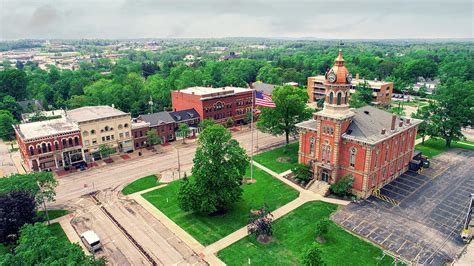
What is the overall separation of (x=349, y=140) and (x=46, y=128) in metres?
60.0

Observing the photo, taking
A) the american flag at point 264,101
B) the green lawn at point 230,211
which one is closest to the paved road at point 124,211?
the green lawn at point 230,211

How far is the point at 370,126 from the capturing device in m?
53.8

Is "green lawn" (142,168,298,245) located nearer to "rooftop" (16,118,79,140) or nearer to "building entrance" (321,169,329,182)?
"building entrance" (321,169,329,182)

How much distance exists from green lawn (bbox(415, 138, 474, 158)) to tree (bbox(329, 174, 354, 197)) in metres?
29.3

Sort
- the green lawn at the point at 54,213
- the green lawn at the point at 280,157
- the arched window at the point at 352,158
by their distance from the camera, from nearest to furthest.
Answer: the green lawn at the point at 54,213, the arched window at the point at 352,158, the green lawn at the point at 280,157

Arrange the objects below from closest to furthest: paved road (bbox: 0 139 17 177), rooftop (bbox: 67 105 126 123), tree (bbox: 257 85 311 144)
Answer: paved road (bbox: 0 139 17 177) < tree (bbox: 257 85 311 144) < rooftop (bbox: 67 105 126 123)

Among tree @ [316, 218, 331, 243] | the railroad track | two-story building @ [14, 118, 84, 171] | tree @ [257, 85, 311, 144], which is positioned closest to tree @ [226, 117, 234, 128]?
tree @ [257, 85, 311, 144]

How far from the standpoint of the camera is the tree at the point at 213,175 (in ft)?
147

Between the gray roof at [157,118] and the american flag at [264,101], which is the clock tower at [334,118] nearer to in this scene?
the american flag at [264,101]

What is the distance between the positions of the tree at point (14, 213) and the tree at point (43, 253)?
8651 millimetres

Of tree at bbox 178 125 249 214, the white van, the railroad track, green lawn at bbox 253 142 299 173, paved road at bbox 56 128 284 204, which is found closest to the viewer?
the railroad track

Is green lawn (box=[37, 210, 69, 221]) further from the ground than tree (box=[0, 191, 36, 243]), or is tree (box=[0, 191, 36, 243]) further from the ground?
tree (box=[0, 191, 36, 243])

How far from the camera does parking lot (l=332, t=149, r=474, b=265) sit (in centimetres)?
3978

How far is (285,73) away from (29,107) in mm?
107858
